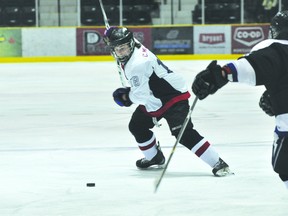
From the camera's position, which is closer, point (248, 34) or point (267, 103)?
point (267, 103)

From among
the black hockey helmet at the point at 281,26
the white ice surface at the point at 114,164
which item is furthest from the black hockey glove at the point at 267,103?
the white ice surface at the point at 114,164

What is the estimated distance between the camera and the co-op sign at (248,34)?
16.0m

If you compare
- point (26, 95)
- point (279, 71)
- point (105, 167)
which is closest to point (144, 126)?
point (105, 167)

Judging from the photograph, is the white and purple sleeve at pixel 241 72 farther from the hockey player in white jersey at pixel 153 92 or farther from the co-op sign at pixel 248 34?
the co-op sign at pixel 248 34

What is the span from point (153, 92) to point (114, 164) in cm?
67

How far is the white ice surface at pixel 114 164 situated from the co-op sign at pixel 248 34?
6.52 m

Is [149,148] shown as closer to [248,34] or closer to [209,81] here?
[209,81]

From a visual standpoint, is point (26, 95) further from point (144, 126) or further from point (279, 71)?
point (279, 71)

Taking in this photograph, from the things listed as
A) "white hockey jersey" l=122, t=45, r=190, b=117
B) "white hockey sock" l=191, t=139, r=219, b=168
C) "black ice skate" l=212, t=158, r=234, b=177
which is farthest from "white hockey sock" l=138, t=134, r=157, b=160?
"black ice skate" l=212, t=158, r=234, b=177

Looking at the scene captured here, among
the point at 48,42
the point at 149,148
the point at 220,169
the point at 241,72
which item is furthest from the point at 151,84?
the point at 48,42

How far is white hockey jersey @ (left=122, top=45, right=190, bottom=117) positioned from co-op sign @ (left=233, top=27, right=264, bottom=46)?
448 inches

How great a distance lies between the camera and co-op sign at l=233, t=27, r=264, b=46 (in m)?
16.0

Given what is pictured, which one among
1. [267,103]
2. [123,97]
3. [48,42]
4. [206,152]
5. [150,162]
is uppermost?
[267,103]

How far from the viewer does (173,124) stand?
183 inches
